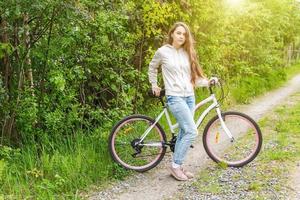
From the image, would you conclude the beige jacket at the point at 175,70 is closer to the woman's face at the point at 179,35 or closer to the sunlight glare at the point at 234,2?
the woman's face at the point at 179,35

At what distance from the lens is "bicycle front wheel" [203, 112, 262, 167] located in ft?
18.5

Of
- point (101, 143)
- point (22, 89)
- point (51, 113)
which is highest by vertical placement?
point (22, 89)

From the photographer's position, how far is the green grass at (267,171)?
16.3 feet

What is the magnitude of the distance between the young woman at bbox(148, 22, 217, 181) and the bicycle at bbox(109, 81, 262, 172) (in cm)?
25

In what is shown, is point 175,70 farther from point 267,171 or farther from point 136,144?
point 267,171

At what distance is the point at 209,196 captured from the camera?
15.9 feet

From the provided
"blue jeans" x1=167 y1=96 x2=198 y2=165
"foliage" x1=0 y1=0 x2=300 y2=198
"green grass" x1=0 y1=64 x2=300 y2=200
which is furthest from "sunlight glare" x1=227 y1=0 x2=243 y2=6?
"blue jeans" x1=167 y1=96 x2=198 y2=165

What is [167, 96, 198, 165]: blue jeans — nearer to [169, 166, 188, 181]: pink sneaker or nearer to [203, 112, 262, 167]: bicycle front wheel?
[169, 166, 188, 181]: pink sneaker

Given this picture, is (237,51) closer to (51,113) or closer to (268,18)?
(268,18)

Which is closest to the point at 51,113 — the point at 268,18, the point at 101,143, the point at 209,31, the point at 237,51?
the point at 101,143

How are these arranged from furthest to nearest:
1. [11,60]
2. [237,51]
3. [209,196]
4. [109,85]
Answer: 1. [237,51]
2. [109,85]
3. [11,60]
4. [209,196]

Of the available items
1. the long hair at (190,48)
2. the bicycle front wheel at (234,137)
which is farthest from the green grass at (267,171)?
the long hair at (190,48)

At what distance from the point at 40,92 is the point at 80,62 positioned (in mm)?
793

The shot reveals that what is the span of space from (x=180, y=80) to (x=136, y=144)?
1077mm
